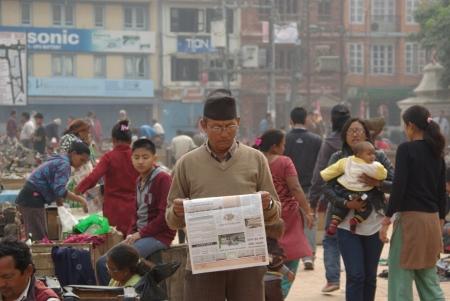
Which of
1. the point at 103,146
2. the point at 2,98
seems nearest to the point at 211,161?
the point at 2,98

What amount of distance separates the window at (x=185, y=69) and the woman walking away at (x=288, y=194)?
55493mm

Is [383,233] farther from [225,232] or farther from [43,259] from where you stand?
[225,232]

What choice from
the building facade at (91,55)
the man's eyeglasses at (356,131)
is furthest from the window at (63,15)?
the man's eyeglasses at (356,131)

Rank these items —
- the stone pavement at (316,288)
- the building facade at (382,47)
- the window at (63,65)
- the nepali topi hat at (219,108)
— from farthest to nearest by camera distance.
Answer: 1. the building facade at (382,47)
2. the window at (63,65)
3. the stone pavement at (316,288)
4. the nepali topi hat at (219,108)

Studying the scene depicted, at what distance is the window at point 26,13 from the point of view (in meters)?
64.1

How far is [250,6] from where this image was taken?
203ft

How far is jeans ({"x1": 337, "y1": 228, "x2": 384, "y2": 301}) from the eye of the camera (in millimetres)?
8711

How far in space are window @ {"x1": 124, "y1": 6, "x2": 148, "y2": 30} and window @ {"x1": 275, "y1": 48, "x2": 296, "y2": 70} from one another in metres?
7.97

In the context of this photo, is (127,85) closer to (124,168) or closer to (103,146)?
(103,146)

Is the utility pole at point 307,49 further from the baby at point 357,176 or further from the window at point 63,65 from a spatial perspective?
the baby at point 357,176

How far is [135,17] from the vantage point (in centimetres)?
6550

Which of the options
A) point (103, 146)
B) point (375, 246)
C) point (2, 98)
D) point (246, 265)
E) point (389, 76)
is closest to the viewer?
point (246, 265)

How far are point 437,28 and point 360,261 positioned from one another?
37731mm

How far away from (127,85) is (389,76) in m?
16.2
